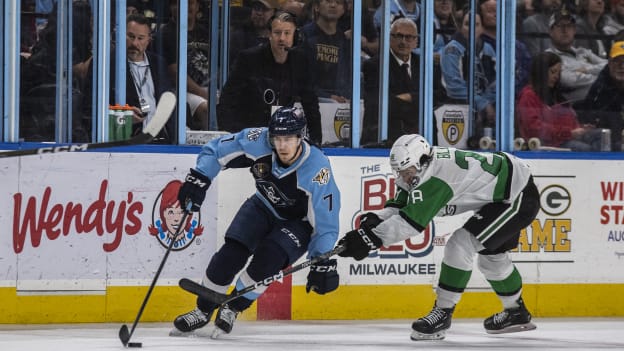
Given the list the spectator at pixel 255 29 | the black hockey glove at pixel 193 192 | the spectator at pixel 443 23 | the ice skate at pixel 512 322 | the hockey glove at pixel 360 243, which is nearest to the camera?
the hockey glove at pixel 360 243

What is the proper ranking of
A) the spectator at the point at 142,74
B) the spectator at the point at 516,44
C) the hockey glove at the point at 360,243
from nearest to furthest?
the hockey glove at the point at 360,243 → the spectator at the point at 142,74 → the spectator at the point at 516,44

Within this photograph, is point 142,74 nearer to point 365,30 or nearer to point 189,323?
point 365,30

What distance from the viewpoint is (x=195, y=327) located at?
5215 millimetres

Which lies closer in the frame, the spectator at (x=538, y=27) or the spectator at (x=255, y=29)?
the spectator at (x=255, y=29)

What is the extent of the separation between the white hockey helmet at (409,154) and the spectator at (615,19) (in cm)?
216

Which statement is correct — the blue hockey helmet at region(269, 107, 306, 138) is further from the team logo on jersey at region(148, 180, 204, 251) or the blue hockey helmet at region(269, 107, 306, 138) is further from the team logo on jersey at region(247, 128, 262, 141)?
the team logo on jersey at region(148, 180, 204, 251)

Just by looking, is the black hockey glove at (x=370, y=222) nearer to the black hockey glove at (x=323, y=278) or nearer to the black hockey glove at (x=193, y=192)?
the black hockey glove at (x=323, y=278)

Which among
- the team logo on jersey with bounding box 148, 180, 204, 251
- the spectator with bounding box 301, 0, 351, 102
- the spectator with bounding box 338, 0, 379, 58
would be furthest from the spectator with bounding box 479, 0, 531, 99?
the team logo on jersey with bounding box 148, 180, 204, 251

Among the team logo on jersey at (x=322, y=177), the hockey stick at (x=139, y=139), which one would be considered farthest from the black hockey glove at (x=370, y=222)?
the hockey stick at (x=139, y=139)

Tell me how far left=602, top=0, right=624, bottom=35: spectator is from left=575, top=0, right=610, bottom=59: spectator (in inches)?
0.9

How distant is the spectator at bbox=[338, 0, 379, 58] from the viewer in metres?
6.14

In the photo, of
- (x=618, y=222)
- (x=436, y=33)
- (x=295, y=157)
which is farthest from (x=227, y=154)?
(x=618, y=222)

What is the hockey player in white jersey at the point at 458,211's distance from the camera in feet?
16.6

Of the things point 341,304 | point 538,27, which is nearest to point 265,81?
point 341,304
